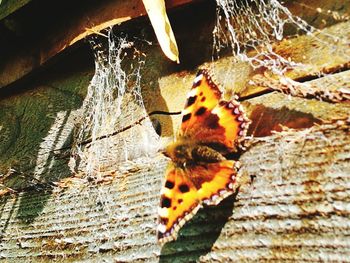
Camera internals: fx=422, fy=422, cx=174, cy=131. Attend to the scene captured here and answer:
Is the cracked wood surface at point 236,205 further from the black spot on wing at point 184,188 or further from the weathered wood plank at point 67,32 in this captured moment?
the weathered wood plank at point 67,32

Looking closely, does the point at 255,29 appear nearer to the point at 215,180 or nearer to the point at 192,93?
the point at 192,93

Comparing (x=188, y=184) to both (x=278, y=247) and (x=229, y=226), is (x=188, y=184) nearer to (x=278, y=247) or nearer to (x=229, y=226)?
(x=229, y=226)

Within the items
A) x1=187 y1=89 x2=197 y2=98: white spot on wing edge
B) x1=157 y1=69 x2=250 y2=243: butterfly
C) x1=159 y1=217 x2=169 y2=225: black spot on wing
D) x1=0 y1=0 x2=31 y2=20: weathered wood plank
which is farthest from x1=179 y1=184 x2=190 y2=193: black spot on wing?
x1=0 y1=0 x2=31 y2=20: weathered wood plank

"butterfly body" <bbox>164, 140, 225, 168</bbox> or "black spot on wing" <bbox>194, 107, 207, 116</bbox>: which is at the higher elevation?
"black spot on wing" <bbox>194, 107, 207, 116</bbox>

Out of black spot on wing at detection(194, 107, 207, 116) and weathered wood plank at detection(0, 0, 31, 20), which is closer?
black spot on wing at detection(194, 107, 207, 116)

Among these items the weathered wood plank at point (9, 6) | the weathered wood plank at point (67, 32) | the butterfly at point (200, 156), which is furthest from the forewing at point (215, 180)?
the weathered wood plank at point (9, 6)

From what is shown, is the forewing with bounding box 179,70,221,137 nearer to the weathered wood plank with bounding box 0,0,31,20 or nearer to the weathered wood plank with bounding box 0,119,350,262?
the weathered wood plank with bounding box 0,119,350,262

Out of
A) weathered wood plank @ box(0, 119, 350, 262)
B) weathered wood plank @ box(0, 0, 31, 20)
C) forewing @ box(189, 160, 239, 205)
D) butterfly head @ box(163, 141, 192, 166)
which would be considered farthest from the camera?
weathered wood plank @ box(0, 0, 31, 20)

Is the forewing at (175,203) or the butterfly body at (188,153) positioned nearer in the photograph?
the forewing at (175,203)
